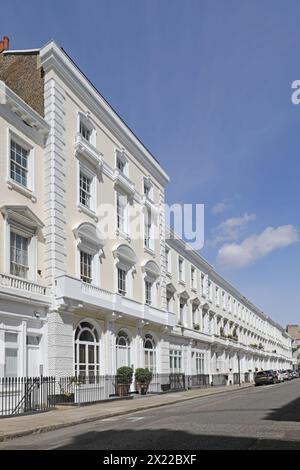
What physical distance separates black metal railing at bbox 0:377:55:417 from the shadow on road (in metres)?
7.39

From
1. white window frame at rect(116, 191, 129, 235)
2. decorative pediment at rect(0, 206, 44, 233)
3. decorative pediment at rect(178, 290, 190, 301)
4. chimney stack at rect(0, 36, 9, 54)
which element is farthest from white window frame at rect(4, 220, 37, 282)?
decorative pediment at rect(178, 290, 190, 301)

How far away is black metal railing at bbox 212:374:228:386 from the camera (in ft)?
160

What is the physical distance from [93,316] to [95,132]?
9.80 meters

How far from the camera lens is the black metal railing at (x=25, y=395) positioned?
19578 millimetres

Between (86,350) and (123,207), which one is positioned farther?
(123,207)

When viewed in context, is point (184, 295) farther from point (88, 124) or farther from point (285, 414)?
point (285, 414)

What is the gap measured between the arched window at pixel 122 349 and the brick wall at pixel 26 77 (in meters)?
12.4

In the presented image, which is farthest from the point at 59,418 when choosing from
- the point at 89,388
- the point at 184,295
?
the point at 184,295

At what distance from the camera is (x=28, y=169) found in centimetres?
2386

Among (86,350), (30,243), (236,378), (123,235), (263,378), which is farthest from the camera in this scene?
(236,378)

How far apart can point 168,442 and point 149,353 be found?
22.9m

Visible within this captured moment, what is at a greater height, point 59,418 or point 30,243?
point 30,243

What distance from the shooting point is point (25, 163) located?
23.8 meters
